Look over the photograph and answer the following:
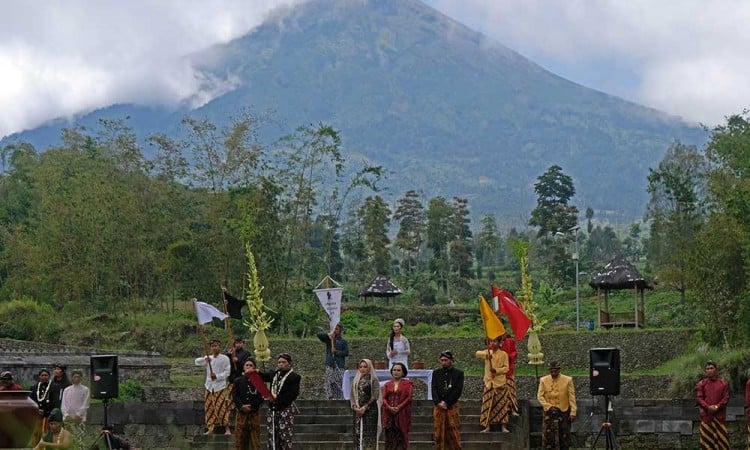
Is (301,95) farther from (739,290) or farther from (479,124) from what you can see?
(739,290)

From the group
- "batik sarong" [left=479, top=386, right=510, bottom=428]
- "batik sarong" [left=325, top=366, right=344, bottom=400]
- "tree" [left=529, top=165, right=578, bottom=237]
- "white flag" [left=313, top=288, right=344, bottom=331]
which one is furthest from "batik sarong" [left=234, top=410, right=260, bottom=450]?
"tree" [left=529, top=165, right=578, bottom=237]

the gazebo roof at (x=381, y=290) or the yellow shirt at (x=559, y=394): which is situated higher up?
the gazebo roof at (x=381, y=290)

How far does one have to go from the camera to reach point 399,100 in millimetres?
169750

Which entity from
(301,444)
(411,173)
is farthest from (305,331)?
(411,173)

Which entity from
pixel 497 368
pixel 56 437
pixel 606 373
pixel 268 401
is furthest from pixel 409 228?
pixel 56 437

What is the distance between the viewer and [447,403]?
52.5ft

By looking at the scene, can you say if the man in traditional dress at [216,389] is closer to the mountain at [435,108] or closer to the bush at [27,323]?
the bush at [27,323]

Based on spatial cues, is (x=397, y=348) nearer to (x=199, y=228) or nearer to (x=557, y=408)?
(x=557, y=408)

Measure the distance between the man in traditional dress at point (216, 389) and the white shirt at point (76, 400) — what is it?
5.21 ft

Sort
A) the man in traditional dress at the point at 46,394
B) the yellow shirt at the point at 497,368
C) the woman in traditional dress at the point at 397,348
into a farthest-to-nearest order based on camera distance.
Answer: the woman in traditional dress at the point at 397,348
the yellow shirt at the point at 497,368
the man in traditional dress at the point at 46,394

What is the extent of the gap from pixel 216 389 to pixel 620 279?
2024 centimetres

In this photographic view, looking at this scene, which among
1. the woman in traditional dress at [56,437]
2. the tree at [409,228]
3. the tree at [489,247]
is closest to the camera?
the woman in traditional dress at [56,437]

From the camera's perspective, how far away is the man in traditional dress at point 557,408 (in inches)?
653

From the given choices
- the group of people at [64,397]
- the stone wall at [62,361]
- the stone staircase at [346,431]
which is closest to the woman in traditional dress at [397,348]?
the stone staircase at [346,431]
